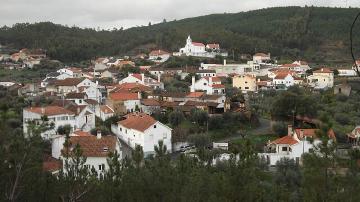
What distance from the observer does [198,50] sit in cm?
8156

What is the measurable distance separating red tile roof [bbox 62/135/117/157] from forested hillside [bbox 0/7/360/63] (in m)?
59.1

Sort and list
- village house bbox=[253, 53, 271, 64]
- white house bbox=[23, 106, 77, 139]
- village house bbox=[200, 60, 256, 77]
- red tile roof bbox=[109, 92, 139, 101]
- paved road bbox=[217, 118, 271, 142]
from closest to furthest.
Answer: white house bbox=[23, 106, 77, 139], paved road bbox=[217, 118, 271, 142], red tile roof bbox=[109, 92, 139, 101], village house bbox=[200, 60, 256, 77], village house bbox=[253, 53, 271, 64]

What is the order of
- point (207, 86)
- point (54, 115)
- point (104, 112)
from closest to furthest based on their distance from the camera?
point (54, 115), point (104, 112), point (207, 86)

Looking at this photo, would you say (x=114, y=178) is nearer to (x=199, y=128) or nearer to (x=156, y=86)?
(x=199, y=128)

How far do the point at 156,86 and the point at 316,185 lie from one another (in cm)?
3981

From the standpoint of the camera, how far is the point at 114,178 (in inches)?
599

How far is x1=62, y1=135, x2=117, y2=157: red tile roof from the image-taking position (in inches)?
955

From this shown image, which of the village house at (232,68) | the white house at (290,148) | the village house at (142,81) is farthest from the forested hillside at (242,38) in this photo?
the white house at (290,148)

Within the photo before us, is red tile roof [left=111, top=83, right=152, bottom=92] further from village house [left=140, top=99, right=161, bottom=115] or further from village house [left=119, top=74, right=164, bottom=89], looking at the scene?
village house [left=140, top=99, right=161, bottom=115]

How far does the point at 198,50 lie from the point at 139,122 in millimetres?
51204

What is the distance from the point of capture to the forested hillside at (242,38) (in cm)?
8706

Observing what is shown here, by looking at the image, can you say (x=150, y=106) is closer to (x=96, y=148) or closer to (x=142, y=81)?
(x=142, y=81)

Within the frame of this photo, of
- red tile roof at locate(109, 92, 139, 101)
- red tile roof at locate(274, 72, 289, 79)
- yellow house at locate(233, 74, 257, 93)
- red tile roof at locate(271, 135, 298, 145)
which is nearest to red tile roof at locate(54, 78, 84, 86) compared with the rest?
red tile roof at locate(109, 92, 139, 101)

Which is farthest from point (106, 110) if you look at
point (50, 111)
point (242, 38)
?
point (242, 38)
